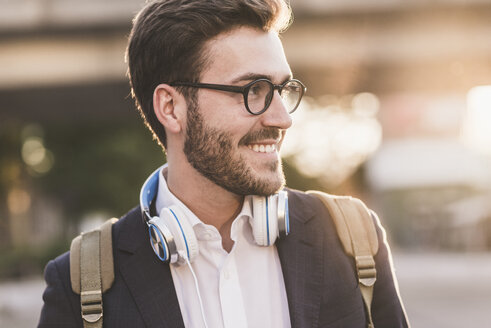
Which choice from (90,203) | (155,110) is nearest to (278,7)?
(155,110)

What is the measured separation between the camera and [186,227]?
246 centimetres

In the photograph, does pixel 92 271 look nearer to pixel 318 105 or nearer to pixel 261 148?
pixel 261 148

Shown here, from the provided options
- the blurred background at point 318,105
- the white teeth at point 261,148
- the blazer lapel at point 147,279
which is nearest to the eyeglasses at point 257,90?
the white teeth at point 261,148

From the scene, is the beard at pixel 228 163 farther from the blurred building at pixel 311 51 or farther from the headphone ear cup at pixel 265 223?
the blurred building at pixel 311 51

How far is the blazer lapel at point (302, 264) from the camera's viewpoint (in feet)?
7.90

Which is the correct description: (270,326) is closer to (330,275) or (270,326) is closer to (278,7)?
(330,275)

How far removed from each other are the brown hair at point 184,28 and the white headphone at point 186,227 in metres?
0.54

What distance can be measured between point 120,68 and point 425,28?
7.06 m

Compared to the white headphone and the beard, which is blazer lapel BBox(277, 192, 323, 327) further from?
the beard

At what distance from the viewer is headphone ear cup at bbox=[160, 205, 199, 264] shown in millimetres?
2436

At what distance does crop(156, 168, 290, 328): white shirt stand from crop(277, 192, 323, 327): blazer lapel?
9 centimetres

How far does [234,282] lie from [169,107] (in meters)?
0.85

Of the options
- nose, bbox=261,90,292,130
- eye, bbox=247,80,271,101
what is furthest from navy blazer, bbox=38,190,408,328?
eye, bbox=247,80,271,101

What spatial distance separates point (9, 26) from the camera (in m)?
12.3
